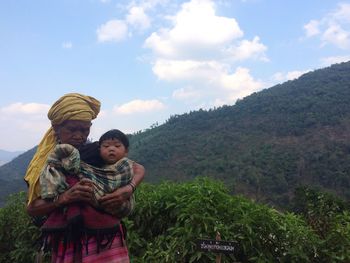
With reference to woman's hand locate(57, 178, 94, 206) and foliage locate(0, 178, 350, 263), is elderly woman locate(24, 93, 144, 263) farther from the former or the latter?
foliage locate(0, 178, 350, 263)

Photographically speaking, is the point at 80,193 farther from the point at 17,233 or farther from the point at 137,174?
the point at 17,233

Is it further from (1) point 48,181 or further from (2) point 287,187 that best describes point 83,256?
(2) point 287,187

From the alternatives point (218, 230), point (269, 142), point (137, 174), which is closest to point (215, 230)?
point (218, 230)

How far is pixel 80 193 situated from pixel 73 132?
16.0 inches

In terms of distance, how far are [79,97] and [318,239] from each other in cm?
241

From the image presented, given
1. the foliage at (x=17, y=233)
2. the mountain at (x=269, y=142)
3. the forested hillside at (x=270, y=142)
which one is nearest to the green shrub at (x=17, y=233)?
the foliage at (x=17, y=233)

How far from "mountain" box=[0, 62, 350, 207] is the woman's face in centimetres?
2781

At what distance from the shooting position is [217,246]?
2.79 meters

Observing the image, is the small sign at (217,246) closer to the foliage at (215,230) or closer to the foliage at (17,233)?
the foliage at (215,230)

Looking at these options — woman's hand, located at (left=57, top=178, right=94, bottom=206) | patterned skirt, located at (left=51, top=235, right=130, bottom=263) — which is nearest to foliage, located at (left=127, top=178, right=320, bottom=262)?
patterned skirt, located at (left=51, top=235, right=130, bottom=263)

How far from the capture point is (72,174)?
1862mm

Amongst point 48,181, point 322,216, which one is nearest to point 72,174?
point 48,181

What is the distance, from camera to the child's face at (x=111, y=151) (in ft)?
6.33

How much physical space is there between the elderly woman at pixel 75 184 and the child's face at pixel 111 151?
100mm
